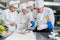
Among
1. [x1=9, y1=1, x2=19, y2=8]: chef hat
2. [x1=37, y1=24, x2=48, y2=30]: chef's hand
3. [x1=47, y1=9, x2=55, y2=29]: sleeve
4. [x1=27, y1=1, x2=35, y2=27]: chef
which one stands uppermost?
[x1=9, y1=1, x2=19, y2=8]: chef hat

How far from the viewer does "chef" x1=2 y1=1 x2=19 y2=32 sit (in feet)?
5.11

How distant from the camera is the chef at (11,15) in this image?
1.56 m

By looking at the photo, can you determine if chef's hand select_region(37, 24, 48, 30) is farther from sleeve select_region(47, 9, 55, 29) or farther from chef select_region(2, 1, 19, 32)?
chef select_region(2, 1, 19, 32)

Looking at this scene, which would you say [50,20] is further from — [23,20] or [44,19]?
[23,20]

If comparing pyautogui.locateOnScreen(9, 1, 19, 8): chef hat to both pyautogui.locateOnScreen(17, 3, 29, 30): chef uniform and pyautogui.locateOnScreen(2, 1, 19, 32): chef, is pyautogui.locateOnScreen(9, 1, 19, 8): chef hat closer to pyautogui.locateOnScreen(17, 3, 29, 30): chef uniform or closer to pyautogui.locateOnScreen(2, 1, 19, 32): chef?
pyautogui.locateOnScreen(2, 1, 19, 32): chef

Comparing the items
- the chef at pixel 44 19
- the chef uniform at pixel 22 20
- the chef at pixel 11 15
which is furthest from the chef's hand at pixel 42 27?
the chef at pixel 11 15

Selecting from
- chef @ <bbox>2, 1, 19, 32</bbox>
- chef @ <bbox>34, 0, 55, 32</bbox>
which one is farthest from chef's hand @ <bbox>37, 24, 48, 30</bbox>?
chef @ <bbox>2, 1, 19, 32</bbox>

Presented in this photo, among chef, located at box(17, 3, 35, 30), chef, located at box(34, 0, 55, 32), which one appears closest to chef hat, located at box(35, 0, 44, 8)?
chef, located at box(34, 0, 55, 32)

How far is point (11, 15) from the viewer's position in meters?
1.58

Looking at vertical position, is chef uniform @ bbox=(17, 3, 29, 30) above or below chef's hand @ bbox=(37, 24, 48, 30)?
above

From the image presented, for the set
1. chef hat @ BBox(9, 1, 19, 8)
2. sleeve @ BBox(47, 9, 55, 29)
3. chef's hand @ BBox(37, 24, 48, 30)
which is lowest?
chef's hand @ BBox(37, 24, 48, 30)

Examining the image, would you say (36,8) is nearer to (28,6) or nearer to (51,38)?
(28,6)

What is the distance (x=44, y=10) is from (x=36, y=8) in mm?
96

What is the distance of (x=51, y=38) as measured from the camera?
4.32 ft
